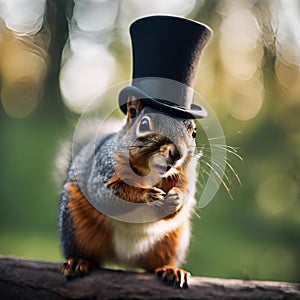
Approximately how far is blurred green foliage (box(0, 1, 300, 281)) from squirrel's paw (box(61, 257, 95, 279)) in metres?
1.40

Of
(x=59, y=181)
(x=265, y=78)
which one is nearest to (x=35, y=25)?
(x=265, y=78)

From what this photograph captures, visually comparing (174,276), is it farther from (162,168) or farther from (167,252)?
(162,168)

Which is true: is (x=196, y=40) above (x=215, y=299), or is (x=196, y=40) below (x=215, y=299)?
above

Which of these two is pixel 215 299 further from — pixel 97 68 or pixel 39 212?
pixel 39 212

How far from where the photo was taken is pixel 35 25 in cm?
353

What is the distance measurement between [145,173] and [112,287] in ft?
0.87

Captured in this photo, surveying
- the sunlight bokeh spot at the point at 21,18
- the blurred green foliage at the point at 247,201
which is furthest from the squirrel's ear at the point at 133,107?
the sunlight bokeh spot at the point at 21,18

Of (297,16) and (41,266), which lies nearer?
(41,266)

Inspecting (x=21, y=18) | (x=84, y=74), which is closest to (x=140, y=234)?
(x=84, y=74)

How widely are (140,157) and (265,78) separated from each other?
1976mm

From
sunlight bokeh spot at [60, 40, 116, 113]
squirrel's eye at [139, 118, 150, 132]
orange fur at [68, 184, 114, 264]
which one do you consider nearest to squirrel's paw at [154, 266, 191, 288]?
orange fur at [68, 184, 114, 264]

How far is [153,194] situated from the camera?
122cm

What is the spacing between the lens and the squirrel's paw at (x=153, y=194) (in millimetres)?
1199

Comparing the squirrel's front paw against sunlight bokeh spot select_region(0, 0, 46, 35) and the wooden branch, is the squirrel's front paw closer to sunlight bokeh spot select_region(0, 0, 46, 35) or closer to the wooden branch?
the wooden branch
